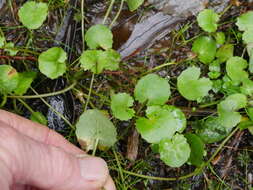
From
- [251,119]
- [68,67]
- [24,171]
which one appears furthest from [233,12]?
[24,171]

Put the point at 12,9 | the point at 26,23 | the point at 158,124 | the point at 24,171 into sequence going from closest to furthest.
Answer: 1. the point at 24,171
2. the point at 158,124
3. the point at 26,23
4. the point at 12,9

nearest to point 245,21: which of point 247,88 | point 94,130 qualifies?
point 247,88

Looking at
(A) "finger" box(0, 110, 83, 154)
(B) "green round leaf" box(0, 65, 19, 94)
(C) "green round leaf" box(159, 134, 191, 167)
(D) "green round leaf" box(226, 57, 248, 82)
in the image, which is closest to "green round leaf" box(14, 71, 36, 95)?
(B) "green round leaf" box(0, 65, 19, 94)

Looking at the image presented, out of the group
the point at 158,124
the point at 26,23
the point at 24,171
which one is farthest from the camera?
the point at 26,23

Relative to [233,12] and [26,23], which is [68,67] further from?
[233,12]

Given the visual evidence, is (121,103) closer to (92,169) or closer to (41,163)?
(92,169)

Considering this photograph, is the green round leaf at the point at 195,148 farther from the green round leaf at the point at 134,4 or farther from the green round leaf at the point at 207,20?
the green round leaf at the point at 134,4
